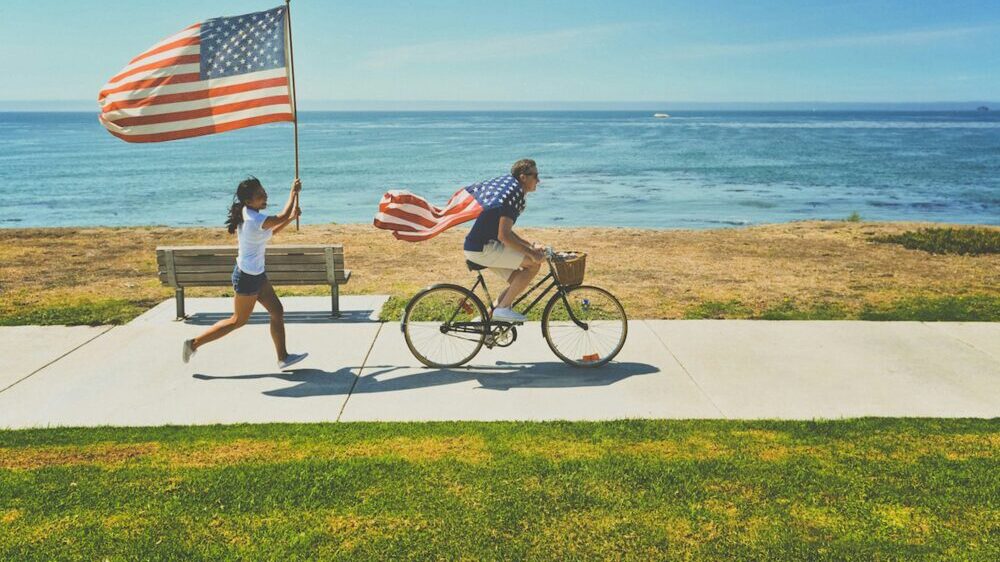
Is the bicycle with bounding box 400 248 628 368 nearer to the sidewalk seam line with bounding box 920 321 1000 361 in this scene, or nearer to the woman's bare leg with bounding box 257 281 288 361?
the woman's bare leg with bounding box 257 281 288 361

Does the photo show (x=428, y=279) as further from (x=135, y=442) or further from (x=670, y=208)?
(x=670, y=208)

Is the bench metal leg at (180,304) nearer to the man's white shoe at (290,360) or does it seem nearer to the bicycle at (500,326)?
the man's white shoe at (290,360)

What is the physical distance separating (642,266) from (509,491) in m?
8.49

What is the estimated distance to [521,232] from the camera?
1838cm

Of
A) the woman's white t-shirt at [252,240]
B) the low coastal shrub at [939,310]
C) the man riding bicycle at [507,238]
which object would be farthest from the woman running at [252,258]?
the low coastal shrub at [939,310]

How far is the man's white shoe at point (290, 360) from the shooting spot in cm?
655

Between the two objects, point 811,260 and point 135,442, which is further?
point 811,260

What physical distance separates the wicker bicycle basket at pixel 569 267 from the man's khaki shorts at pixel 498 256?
31 cm

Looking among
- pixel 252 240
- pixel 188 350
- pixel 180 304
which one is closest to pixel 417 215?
pixel 252 240

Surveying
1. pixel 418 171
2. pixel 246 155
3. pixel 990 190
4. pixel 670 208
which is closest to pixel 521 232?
pixel 670 208

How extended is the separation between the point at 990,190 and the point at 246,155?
5958cm

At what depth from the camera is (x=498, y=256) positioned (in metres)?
6.33

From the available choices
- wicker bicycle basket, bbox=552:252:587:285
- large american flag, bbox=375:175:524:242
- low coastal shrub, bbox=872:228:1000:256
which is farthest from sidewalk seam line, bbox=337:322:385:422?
low coastal shrub, bbox=872:228:1000:256

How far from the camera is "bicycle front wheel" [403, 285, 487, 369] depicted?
258 inches
